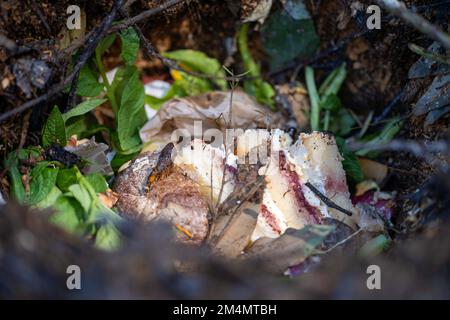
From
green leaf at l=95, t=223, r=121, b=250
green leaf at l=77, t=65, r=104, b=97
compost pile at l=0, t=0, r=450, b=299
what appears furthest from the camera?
green leaf at l=77, t=65, r=104, b=97

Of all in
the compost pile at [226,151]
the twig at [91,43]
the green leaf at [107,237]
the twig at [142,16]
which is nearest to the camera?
the compost pile at [226,151]

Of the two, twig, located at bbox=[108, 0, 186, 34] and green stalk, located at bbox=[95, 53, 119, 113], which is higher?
twig, located at bbox=[108, 0, 186, 34]

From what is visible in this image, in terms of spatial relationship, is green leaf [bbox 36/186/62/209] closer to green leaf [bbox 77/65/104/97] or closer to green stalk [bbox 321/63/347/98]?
green leaf [bbox 77/65/104/97]

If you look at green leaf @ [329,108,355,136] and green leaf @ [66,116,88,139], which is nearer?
green leaf @ [66,116,88,139]

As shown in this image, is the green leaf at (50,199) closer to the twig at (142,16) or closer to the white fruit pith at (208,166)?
the white fruit pith at (208,166)

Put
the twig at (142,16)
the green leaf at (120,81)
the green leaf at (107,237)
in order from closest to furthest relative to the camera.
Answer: the green leaf at (107,237)
the twig at (142,16)
the green leaf at (120,81)

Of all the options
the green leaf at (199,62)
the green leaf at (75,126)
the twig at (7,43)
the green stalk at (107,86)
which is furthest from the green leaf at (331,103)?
the twig at (7,43)

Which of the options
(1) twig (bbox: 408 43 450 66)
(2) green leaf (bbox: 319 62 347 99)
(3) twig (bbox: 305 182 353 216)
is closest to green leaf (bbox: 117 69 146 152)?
(3) twig (bbox: 305 182 353 216)

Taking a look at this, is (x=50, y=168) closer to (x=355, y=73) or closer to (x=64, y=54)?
(x=64, y=54)
